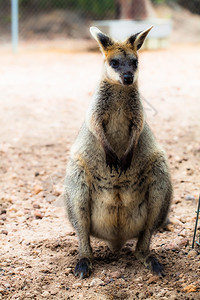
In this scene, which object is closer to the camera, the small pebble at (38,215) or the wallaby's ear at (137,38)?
the wallaby's ear at (137,38)

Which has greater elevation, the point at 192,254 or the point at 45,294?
the point at 45,294

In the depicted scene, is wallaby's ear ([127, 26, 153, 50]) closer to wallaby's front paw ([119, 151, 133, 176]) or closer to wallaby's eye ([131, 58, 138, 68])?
wallaby's eye ([131, 58, 138, 68])

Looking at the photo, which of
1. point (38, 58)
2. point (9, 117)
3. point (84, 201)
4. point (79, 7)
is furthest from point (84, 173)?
point (79, 7)

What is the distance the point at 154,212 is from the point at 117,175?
18.4 inches

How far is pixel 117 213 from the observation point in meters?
3.86

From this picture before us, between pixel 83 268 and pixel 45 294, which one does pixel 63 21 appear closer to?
pixel 83 268

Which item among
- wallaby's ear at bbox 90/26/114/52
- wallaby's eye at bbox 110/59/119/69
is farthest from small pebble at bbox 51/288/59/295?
wallaby's ear at bbox 90/26/114/52

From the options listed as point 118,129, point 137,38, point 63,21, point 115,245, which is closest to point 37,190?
point 115,245

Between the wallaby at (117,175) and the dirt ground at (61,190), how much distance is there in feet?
0.83

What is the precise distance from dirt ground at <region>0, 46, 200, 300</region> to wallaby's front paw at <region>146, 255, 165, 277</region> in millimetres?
53

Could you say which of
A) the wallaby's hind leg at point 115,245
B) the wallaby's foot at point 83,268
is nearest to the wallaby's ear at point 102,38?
the wallaby's hind leg at point 115,245

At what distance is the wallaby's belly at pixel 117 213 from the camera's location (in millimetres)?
3809

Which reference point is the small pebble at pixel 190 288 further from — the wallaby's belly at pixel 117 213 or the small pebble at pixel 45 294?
the small pebble at pixel 45 294

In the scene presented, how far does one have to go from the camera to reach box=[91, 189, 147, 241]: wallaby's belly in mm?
3809
